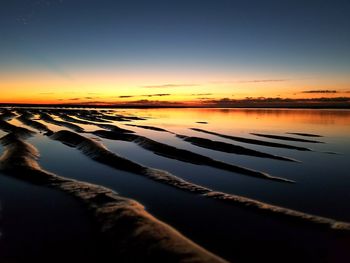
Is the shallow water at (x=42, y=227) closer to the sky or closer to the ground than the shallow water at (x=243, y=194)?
closer to the sky

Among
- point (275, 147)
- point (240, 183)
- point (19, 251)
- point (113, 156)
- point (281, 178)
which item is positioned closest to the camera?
point (19, 251)

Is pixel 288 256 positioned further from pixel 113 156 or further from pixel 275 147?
pixel 275 147

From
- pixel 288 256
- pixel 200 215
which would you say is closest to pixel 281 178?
pixel 200 215

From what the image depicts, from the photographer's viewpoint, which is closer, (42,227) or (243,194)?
(42,227)

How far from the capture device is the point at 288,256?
5.57 m

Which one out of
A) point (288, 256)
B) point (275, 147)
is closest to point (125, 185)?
point (288, 256)

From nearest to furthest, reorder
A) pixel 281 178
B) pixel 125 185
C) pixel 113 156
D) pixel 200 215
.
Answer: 1. pixel 200 215
2. pixel 125 185
3. pixel 281 178
4. pixel 113 156

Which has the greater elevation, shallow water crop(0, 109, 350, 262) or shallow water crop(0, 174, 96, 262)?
shallow water crop(0, 174, 96, 262)

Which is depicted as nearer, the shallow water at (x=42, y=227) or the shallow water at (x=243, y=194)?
the shallow water at (x=42, y=227)

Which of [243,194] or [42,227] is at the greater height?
[42,227]

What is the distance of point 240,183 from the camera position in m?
10.8

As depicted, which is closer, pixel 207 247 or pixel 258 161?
pixel 207 247

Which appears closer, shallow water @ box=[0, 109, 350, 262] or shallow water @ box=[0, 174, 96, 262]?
shallow water @ box=[0, 174, 96, 262]

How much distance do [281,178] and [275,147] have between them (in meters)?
8.89
